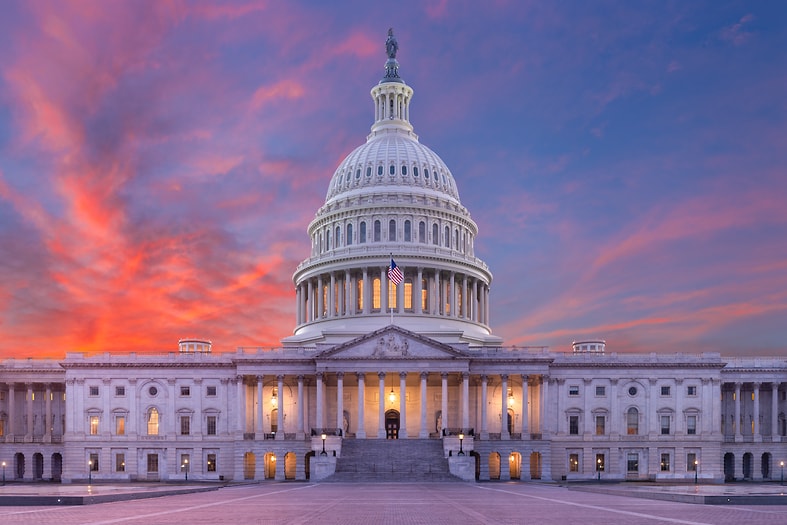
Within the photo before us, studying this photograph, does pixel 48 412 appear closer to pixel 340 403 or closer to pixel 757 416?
pixel 340 403

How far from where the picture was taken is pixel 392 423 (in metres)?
107

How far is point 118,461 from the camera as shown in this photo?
102812 millimetres

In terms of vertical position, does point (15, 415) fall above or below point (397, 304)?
below

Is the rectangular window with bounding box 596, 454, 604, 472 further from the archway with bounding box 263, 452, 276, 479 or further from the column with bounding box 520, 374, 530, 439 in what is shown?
the archway with bounding box 263, 452, 276, 479

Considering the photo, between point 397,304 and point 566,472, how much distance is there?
3262 centimetres

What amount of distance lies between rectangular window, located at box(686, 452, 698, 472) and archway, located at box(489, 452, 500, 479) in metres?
23.2

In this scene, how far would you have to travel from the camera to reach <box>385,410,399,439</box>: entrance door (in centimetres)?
10681

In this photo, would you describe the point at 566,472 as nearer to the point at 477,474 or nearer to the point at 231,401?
the point at 477,474

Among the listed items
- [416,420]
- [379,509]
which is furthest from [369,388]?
[379,509]

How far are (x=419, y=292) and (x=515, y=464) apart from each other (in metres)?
29.6

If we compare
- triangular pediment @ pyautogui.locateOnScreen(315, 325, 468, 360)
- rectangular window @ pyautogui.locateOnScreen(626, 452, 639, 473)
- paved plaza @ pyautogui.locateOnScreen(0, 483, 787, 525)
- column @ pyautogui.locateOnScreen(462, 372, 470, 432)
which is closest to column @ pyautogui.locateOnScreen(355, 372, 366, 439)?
triangular pediment @ pyautogui.locateOnScreen(315, 325, 468, 360)

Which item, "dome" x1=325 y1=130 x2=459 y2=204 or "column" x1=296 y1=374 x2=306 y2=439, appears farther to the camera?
"dome" x1=325 y1=130 x2=459 y2=204

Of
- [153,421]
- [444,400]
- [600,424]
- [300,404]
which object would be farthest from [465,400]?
[153,421]

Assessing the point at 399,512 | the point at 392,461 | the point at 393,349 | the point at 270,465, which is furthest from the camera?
the point at 270,465
